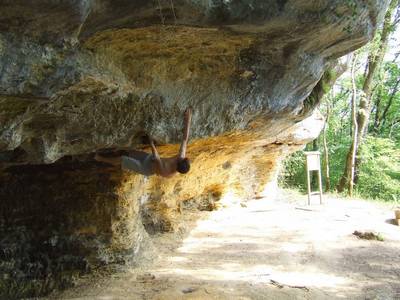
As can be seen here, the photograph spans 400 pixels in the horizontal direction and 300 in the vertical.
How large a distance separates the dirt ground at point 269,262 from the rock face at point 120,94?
2.46 ft

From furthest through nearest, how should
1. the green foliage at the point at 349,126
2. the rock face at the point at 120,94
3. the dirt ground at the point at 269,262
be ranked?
the green foliage at the point at 349,126 < the dirt ground at the point at 269,262 < the rock face at the point at 120,94

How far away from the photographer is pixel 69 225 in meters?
6.84

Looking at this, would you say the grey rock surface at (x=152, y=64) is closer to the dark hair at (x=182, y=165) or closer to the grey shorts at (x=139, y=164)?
the grey shorts at (x=139, y=164)

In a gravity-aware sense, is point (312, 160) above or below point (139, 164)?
above

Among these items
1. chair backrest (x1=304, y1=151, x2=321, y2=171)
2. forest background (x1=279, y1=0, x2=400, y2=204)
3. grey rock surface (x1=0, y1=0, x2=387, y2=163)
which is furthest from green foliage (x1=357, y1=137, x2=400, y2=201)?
grey rock surface (x1=0, y1=0, x2=387, y2=163)

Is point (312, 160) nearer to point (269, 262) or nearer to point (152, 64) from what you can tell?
point (269, 262)

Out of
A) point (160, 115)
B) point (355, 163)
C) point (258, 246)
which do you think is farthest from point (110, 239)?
point (355, 163)

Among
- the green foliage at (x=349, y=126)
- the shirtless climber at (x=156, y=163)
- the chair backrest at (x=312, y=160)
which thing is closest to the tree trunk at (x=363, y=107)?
the green foliage at (x=349, y=126)

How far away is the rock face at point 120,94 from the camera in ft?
11.8

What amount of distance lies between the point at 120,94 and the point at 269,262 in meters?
4.63

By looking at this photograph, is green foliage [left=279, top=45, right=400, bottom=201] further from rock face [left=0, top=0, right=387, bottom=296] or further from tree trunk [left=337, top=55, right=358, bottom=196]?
rock face [left=0, top=0, right=387, bottom=296]

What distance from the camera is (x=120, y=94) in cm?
484

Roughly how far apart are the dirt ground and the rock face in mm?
751

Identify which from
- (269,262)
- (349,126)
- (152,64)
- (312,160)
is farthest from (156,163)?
(349,126)
